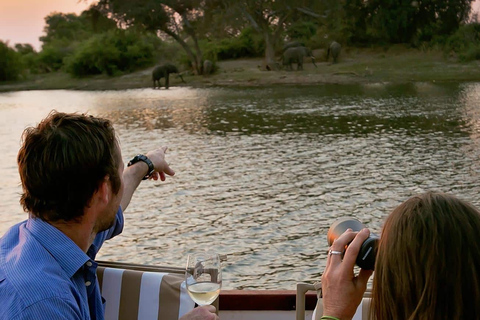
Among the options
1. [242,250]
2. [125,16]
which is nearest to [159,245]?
[242,250]

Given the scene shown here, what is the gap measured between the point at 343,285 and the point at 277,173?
9.19 metres

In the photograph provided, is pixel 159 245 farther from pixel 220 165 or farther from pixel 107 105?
pixel 107 105

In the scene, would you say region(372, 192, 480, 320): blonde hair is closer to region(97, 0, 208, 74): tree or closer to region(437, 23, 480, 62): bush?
region(437, 23, 480, 62): bush

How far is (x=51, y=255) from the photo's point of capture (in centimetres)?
195

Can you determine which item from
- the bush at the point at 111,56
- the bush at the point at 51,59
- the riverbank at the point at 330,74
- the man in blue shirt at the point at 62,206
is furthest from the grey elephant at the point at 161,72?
the man in blue shirt at the point at 62,206

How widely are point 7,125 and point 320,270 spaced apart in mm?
15853

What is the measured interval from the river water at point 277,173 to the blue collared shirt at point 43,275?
4.42 m

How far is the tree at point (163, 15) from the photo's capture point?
43312 mm

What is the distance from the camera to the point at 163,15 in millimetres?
43969

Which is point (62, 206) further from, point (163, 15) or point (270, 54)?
point (163, 15)

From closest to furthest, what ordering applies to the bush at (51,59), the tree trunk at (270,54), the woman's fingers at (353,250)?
the woman's fingers at (353,250)
the tree trunk at (270,54)
the bush at (51,59)

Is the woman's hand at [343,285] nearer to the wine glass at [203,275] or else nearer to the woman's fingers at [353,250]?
the woman's fingers at [353,250]

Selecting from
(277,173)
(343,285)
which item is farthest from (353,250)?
(277,173)

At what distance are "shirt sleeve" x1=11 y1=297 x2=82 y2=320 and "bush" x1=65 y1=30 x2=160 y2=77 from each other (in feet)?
144
